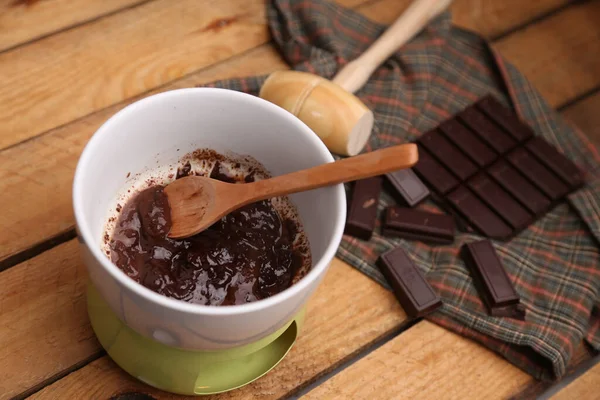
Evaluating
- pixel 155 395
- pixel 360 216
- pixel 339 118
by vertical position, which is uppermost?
pixel 339 118

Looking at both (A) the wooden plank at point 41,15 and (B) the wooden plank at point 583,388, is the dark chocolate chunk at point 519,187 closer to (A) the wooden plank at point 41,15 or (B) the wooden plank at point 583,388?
(B) the wooden plank at point 583,388

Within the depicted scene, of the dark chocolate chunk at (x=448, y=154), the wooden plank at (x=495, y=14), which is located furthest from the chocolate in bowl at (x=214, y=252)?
the wooden plank at (x=495, y=14)

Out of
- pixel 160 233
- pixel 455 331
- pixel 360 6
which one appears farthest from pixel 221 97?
pixel 360 6

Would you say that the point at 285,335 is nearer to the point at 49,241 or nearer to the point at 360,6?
the point at 49,241

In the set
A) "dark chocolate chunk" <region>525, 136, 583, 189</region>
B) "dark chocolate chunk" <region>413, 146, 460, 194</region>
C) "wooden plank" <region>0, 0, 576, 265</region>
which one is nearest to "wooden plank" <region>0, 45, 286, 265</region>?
"wooden plank" <region>0, 0, 576, 265</region>

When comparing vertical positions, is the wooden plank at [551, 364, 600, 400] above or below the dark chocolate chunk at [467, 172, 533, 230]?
below

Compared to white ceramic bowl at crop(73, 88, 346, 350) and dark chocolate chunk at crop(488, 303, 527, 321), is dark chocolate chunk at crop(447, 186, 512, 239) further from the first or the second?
white ceramic bowl at crop(73, 88, 346, 350)

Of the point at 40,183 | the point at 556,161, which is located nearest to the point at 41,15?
the point at 40,183
